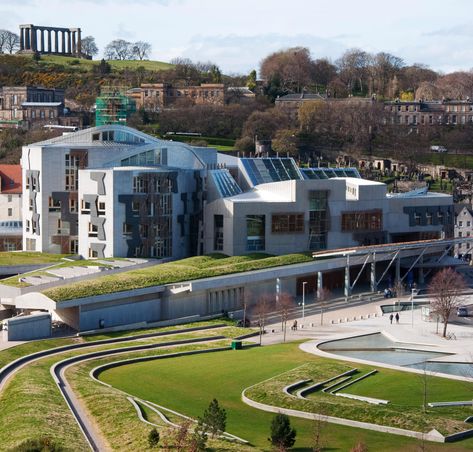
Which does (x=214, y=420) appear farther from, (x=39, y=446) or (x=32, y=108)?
(x=32, y=108)

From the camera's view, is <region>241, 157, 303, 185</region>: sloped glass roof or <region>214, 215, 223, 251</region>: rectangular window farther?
<region>241, 157, 303, 185</region>: sloped glass roof

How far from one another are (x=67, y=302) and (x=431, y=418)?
81.3 feet

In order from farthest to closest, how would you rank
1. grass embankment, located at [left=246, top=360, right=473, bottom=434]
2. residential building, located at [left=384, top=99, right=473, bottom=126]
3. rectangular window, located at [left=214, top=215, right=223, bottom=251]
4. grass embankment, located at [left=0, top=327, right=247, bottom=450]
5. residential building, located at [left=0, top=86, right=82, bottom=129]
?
residential building, located at [left=384, top=99, right=473, bottom=126], residential building, located at [left=0, top=86, right=82, bottom=129], rectangular window, located at [left=214, top=215, right=223, bottom=251], grass embankment, located at [left=246, top=360, right=473, bottom=434], grass embankment, located at [left=0, top=327, right=247, bottom=450]

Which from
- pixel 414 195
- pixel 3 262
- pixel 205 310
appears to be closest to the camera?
pixel 205 310

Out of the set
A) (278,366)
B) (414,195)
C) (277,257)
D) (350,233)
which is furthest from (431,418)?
(414,195)

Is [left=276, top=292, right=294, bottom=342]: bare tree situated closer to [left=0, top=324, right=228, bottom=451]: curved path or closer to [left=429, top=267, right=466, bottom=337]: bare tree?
[left=0, top=324, right=228, bottom=451]: curved path

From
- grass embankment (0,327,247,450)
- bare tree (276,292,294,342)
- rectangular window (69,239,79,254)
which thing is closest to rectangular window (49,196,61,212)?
rectangular window (69,239,79,254)

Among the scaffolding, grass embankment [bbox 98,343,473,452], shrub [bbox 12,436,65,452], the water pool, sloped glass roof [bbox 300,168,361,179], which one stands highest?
the scaffolding

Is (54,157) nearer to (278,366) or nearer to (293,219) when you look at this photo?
(293,219)

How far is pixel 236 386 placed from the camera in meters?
52.6

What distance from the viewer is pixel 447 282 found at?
7412 centimetres

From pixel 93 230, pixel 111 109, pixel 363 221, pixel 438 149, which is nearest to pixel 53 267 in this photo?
pixel 93 230

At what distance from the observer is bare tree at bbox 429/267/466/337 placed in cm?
6769

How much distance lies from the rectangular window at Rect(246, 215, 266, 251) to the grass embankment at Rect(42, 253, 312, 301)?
1.03 meters
